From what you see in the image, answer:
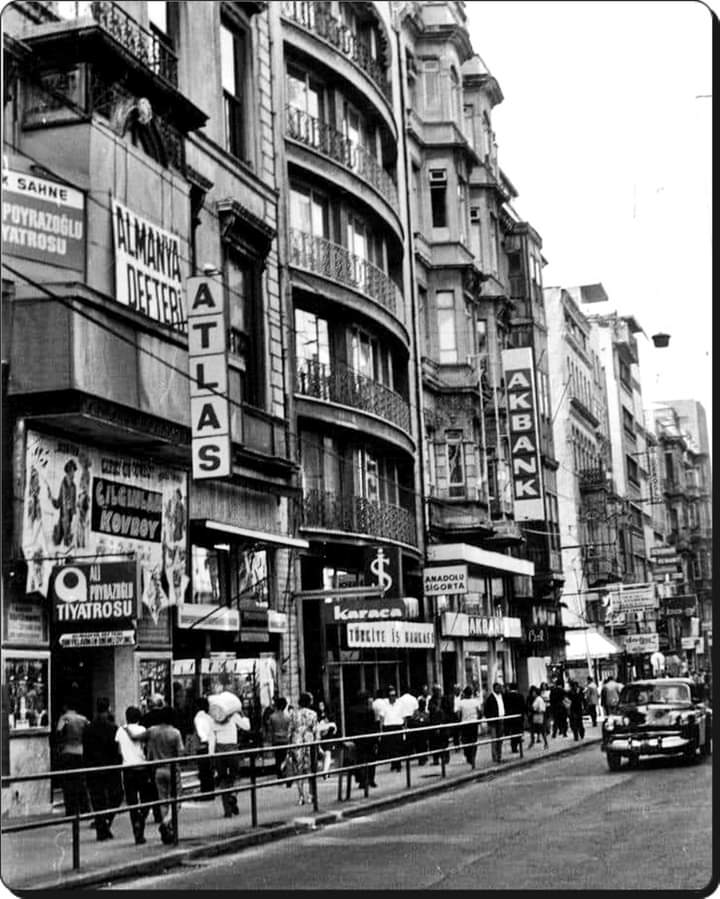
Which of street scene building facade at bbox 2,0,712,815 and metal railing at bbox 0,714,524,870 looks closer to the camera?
street scene building facade at bbox 2,0,712,815

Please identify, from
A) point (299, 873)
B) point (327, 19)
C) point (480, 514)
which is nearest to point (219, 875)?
point (299, 873)

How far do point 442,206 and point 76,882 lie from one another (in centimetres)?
623

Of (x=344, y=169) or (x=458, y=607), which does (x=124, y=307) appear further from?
(x=458, y=607)

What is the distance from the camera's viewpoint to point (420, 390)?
41.5 feet

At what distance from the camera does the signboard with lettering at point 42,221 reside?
895 centimetres

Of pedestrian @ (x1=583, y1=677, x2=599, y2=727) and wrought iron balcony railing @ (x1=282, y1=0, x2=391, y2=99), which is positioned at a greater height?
wrought iron balcony railing @ (x1=282, y1=0, x2=391, y2=99)

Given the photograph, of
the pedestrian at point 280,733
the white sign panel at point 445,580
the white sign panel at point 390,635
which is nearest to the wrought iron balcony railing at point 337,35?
the white sign panel at point 445,580

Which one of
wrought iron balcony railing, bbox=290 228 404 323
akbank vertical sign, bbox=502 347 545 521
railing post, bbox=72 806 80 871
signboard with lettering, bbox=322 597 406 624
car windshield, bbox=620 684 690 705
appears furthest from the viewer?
wrought iron balcony railing, bbox=290 228 404 323

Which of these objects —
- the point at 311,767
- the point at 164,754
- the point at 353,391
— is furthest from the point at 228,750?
the point at 353,391

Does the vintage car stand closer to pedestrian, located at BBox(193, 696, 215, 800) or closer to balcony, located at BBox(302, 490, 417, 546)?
balcony, located at BBox(302, 490, 417, 546)

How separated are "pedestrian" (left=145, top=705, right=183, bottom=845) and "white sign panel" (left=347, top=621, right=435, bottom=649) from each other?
2265 mm

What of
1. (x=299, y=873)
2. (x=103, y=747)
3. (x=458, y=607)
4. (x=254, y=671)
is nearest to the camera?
(x=299, y=873)

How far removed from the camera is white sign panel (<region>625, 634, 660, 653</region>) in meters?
10.2

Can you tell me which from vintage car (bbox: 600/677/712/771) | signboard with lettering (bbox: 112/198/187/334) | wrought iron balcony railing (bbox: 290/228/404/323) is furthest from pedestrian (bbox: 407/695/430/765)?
signboard with lettering (bbox: 112/198/187/334)
